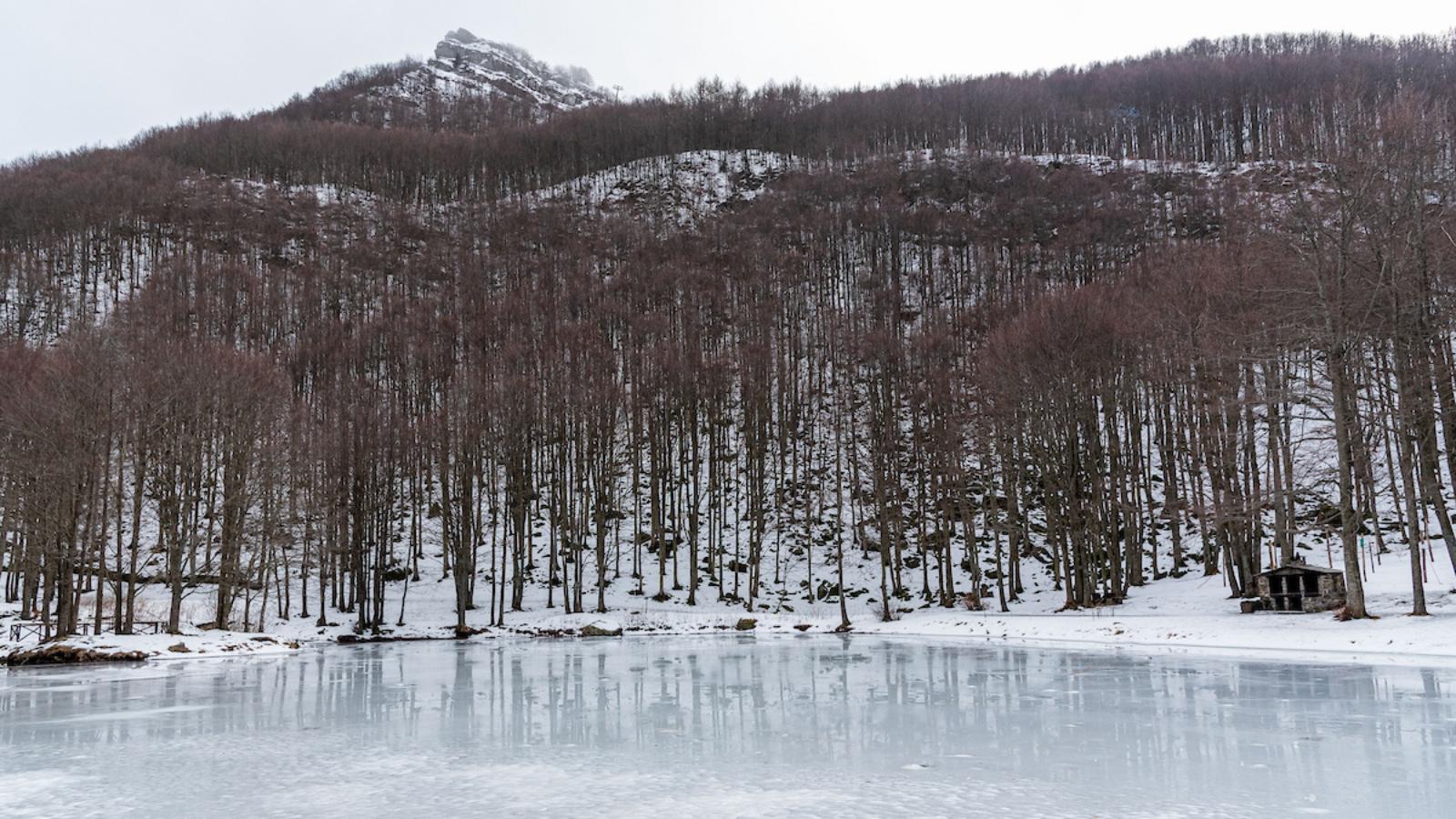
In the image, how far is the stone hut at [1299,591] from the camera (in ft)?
85.0

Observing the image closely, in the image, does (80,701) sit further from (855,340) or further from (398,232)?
(398,232)

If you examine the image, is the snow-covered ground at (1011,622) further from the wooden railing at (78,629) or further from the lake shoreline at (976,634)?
the wooden railing at (78,629)

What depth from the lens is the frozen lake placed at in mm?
6961

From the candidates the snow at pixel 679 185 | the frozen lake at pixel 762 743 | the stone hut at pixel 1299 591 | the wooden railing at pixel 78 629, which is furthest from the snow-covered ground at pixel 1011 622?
the snow at pixel 679 185

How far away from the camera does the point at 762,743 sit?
32.4 ft

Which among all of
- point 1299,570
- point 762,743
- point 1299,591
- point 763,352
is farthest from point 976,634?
point 763,352

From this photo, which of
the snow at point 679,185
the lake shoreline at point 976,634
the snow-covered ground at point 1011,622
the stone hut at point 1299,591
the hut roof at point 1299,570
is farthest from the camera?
the snow at point 679,185

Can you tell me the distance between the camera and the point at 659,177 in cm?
11512

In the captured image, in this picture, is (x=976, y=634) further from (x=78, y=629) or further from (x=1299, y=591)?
(x=78, y=629)

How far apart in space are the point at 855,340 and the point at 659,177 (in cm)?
5924

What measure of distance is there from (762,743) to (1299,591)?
76.8 ft

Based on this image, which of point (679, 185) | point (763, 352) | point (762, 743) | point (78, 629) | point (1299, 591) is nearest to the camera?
point (762, 743)

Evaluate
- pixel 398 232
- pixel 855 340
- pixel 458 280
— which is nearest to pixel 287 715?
pixel 855 340

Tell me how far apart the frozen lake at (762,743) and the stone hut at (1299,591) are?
952 cm
